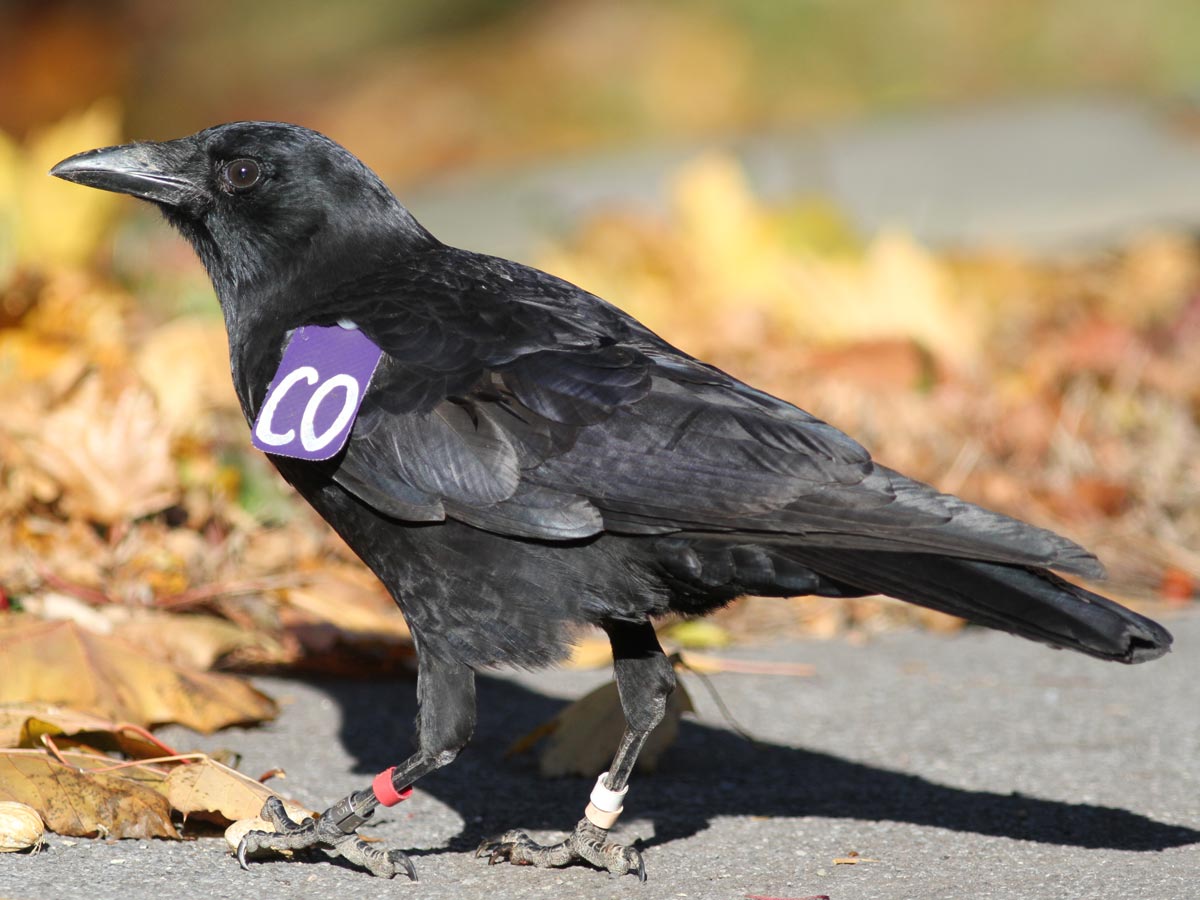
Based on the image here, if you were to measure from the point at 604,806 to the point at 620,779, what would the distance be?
8cm

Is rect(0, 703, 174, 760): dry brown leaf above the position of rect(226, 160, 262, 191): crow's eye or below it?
below

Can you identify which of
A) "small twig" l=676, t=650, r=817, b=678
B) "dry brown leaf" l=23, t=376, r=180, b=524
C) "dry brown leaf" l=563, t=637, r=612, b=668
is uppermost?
"dry brown leaf" l=23, t=376, r=180, b=524

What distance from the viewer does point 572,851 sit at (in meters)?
3.10

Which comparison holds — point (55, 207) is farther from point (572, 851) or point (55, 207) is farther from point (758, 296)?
point (572, 851)

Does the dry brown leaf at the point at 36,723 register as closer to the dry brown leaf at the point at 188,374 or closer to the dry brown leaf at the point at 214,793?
the dry brown leaf at the point at 214,793

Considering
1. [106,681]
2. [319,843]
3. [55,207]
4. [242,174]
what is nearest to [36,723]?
[106,681]

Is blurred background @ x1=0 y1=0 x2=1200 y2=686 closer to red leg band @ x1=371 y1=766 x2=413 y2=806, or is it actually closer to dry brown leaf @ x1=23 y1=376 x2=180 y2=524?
dry brown leaf @ x1=23 y1=376 x2=180 y2=524

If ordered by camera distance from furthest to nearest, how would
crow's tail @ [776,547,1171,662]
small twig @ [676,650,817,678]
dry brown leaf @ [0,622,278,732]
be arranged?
small twig @ [676,650,817,678] → dry brown leaf @ [0,622,278,732] → crow's tail @ [776,547,1171,662]

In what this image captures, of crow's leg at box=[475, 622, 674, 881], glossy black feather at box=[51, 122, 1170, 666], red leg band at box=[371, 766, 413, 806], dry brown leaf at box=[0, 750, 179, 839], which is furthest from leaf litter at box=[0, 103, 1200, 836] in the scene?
glossy black feather at box=[51, 122, 1170, 666]

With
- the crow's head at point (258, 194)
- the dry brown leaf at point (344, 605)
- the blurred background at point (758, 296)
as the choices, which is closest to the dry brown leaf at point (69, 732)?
the blurred background at point (758, 296)

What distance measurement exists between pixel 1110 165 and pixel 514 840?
937 cm

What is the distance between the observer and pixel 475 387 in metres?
3.14

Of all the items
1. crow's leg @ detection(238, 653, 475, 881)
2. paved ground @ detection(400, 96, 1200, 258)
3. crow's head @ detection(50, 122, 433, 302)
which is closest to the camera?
crow's leg @ detection(238, 653, 475, 881)

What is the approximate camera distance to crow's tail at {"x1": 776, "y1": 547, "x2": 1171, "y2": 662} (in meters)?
A: 2.75
